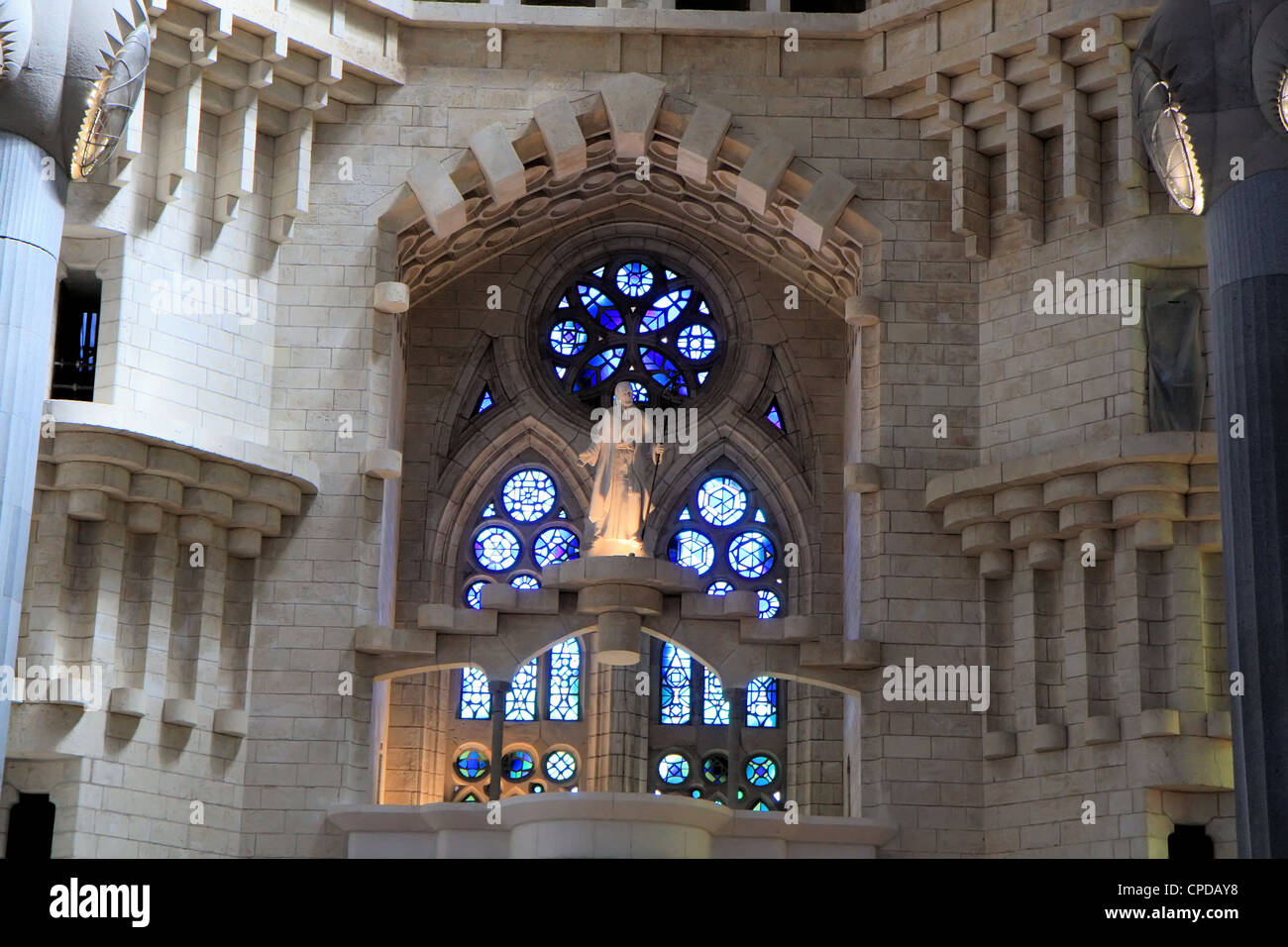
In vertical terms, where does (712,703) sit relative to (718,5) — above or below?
below

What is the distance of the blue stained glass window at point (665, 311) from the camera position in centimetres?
2352

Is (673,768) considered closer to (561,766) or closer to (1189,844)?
(561,766)

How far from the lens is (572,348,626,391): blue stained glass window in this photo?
23.3 metres

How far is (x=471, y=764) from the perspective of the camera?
2223 cm

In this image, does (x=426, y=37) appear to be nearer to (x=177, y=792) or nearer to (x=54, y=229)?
(x=54, y=229)

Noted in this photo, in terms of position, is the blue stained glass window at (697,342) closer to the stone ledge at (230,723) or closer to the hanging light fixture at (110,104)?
the stone ledge at (230,723)

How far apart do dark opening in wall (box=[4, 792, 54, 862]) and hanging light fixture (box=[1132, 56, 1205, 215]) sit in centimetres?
998

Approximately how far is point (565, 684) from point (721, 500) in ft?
8.67

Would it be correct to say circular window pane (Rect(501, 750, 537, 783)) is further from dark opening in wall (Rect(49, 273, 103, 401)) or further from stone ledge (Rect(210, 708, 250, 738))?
dark opening in wall (Rect(49, 273, 103, 401))
